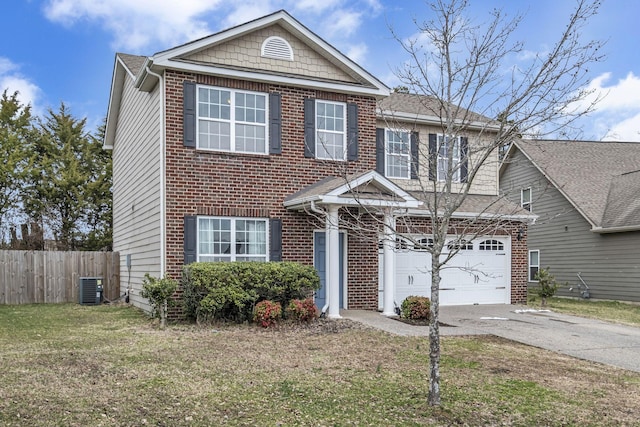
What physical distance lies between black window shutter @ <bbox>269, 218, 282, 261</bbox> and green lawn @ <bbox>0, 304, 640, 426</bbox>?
2.54 meters

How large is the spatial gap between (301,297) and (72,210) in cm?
1770

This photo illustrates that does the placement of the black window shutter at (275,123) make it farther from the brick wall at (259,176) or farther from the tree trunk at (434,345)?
the tree trunk at (434,345)

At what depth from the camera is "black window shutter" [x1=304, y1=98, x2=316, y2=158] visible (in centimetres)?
1337

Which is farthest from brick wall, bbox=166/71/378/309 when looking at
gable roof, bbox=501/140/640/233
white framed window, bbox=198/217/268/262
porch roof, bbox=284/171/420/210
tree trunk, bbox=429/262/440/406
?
gable roof, bbox=501/140/640/233

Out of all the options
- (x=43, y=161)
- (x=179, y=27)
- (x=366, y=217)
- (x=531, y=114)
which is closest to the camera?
(x=531, y=114)

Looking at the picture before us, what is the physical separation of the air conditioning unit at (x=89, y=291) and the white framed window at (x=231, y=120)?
6.69 metres

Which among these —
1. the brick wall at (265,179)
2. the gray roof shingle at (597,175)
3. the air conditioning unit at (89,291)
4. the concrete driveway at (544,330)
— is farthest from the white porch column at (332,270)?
the gray roof shingle at (597,175)

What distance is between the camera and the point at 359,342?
31.3 feet

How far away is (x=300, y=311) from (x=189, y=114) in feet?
15.8

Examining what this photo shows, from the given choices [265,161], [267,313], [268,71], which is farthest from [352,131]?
[267,313]

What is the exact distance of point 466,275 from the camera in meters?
16.3

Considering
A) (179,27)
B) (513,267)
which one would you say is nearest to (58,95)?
(179,27)

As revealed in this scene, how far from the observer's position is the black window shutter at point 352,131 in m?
13.8

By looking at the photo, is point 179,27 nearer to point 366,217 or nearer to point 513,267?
point 366,217
